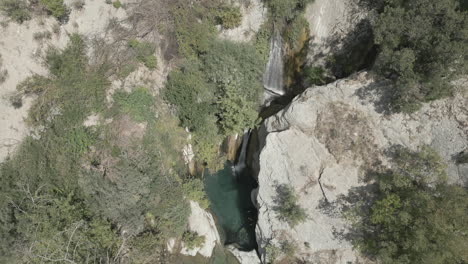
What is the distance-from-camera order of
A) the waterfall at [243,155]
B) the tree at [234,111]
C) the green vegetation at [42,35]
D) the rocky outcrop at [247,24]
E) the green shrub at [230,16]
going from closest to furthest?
1. the green vegetation at [42,35]
2. the tree at [234,111]
3. the green shrub at [230,16]
4. the rocky outcrop at [247,24]
5. the waterfall at [243,155]

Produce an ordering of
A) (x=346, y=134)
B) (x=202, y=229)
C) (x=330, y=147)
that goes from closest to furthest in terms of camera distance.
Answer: (x=346, y=134)
(x=330, y=147)
(x=202, y=229)

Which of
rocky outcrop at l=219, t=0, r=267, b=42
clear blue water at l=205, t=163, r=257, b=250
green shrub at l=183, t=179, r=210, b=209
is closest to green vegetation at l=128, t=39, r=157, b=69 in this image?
rocky outcrop at l=219, t=0, r=267, b=42

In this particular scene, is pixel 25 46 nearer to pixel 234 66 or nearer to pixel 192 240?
pixel 234 66

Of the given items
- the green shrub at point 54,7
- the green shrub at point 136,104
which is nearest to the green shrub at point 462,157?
the green shrub at point 136,104

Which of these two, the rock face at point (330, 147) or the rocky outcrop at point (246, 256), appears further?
the rocky outcrop at point (246, 256)

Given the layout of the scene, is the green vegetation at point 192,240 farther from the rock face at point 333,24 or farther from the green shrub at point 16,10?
the green shrub at point 16,10

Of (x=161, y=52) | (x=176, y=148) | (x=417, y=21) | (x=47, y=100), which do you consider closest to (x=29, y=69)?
(x=47, y=100)

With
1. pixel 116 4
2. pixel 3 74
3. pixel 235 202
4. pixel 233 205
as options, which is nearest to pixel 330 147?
pixel 235 202
